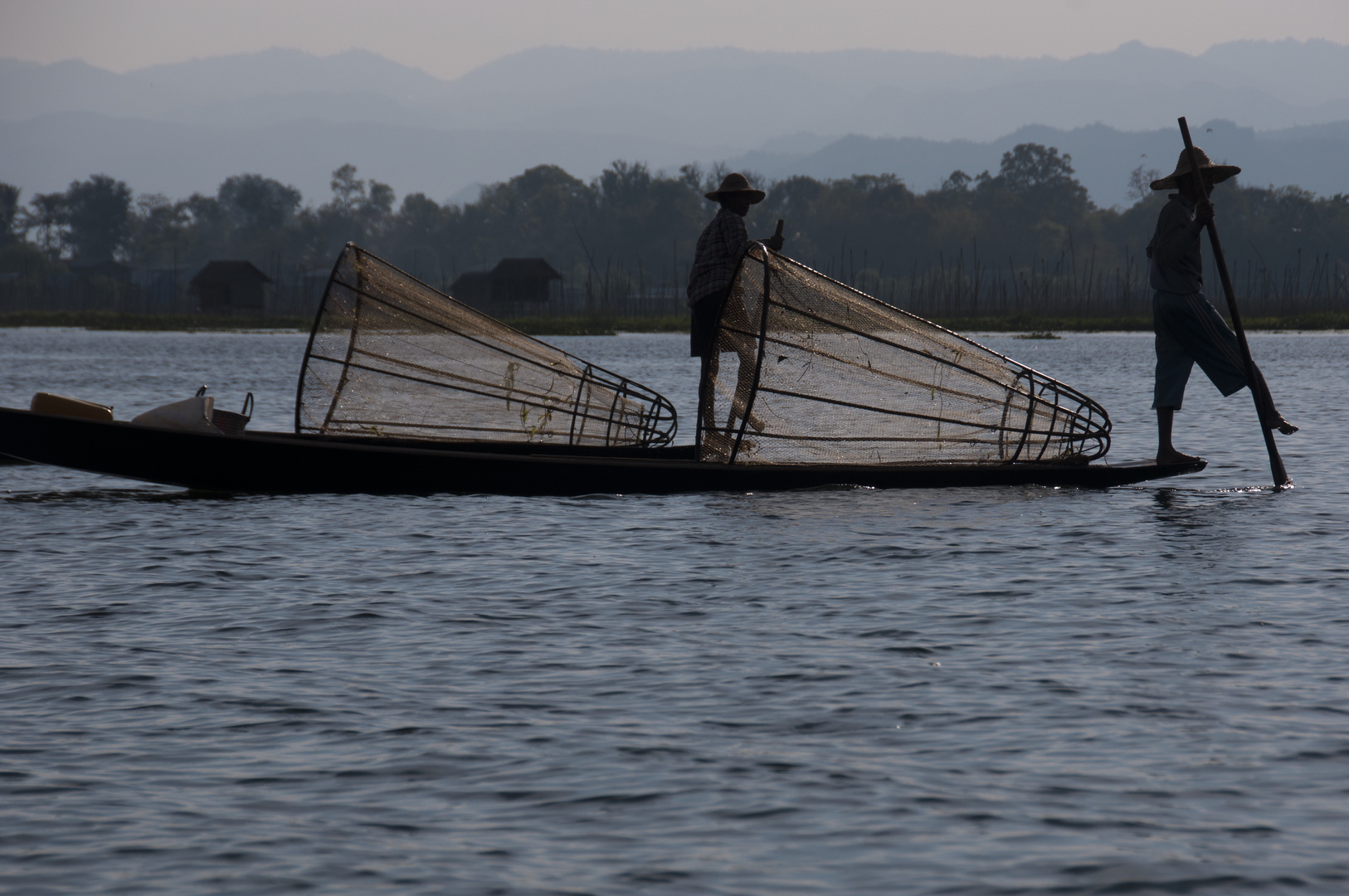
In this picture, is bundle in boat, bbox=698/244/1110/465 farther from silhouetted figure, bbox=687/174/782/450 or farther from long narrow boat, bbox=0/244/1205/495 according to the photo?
silhouetted figure, bbox=687/174/782/450

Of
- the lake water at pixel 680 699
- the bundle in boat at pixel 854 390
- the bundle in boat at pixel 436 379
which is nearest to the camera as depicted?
the lake water at pixel 680 699

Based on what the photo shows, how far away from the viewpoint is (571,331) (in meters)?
58.2

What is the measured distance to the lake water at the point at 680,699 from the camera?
3.73 metres

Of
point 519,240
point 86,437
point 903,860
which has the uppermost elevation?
point 519,240

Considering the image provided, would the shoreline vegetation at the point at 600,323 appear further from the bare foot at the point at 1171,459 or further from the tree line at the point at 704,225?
the bare foot at the point at 1171,459

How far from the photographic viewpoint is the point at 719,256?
10461 mm

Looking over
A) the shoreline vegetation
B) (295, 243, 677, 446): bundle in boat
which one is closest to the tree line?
the shoreline vegetation

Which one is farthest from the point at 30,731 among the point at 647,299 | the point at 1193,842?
the point at 647,299

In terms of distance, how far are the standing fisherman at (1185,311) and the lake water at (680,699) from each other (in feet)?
3.05

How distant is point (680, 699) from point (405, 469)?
545cm

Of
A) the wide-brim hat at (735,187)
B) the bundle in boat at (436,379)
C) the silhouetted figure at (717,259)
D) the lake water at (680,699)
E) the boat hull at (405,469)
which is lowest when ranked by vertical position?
the lake water at (680,699)

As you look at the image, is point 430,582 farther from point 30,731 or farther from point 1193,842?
point 1193,842

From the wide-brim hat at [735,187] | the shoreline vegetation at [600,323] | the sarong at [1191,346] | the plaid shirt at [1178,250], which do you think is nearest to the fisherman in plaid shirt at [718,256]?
the wide-brim hat at [735,187]

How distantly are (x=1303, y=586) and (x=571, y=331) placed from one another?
52.0 metres
